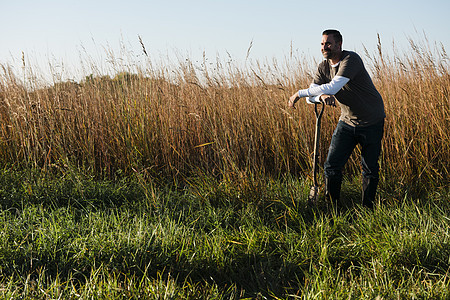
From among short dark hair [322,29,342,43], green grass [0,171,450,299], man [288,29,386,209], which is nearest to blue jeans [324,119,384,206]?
man [288,29,386,209]

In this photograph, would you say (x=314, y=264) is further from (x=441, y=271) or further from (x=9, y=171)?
(x=9, y=171)

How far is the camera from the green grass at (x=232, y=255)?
7.18ft

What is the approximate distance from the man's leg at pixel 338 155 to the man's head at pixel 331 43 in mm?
608

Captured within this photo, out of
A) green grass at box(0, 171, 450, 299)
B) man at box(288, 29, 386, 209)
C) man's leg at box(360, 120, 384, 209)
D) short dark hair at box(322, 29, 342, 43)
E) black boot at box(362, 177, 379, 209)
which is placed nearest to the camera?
green grass at box(0, 171, 450, 299)

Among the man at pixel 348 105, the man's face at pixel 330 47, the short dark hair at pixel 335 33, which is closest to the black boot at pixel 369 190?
the man at pixel 348 105

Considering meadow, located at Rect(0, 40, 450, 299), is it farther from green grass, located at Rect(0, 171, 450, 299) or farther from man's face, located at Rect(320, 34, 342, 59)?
man's face, located at Rect(320, 34, 342, 59)

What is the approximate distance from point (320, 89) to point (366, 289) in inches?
57.4

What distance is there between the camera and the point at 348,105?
3.13 m

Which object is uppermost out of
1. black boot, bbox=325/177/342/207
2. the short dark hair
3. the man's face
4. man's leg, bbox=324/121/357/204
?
the short dark hair

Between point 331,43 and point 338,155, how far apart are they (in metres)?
Answer: 0.94

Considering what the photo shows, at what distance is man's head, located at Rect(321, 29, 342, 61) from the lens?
2955 millimetres

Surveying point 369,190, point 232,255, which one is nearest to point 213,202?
point 232,255

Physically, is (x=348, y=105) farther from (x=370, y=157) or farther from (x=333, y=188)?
(x=333, y=188)

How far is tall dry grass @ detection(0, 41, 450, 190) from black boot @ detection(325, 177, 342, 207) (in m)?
0.64
